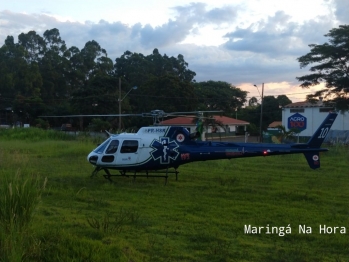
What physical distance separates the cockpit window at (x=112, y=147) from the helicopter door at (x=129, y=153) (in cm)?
19

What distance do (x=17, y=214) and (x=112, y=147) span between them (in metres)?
7.97

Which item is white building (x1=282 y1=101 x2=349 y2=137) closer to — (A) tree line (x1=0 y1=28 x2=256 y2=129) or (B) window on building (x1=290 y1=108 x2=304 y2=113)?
(B) window on building (x1=290 y1=108 x2=304 y2=113)

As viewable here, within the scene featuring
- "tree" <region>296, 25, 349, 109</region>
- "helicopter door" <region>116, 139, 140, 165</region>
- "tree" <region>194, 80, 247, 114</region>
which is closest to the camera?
"helicopter door" <region>116, 139, 140, 165</region>

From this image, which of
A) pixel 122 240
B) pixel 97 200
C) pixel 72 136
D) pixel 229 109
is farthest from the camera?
pixel 229 109

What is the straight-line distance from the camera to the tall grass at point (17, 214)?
566 centimetres

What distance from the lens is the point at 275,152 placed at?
13188 mm

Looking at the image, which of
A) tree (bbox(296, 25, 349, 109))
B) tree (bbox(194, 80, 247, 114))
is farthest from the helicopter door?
tree (bbox(194, 80, 247, 114))

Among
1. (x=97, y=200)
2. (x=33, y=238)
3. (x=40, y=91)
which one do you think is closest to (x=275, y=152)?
(x=97, y=200)

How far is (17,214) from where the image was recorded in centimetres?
618

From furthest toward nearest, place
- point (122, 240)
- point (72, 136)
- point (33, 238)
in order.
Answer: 1. point (72, 136)
2. point (122, 240)
3. point (33, 238)

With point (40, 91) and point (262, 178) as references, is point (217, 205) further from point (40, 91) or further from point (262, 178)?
point (40, 91)

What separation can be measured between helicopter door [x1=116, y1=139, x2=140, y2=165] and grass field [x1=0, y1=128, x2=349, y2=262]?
2.20 feet

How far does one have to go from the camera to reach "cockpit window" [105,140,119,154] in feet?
46.1

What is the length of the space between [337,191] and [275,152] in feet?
6.71
